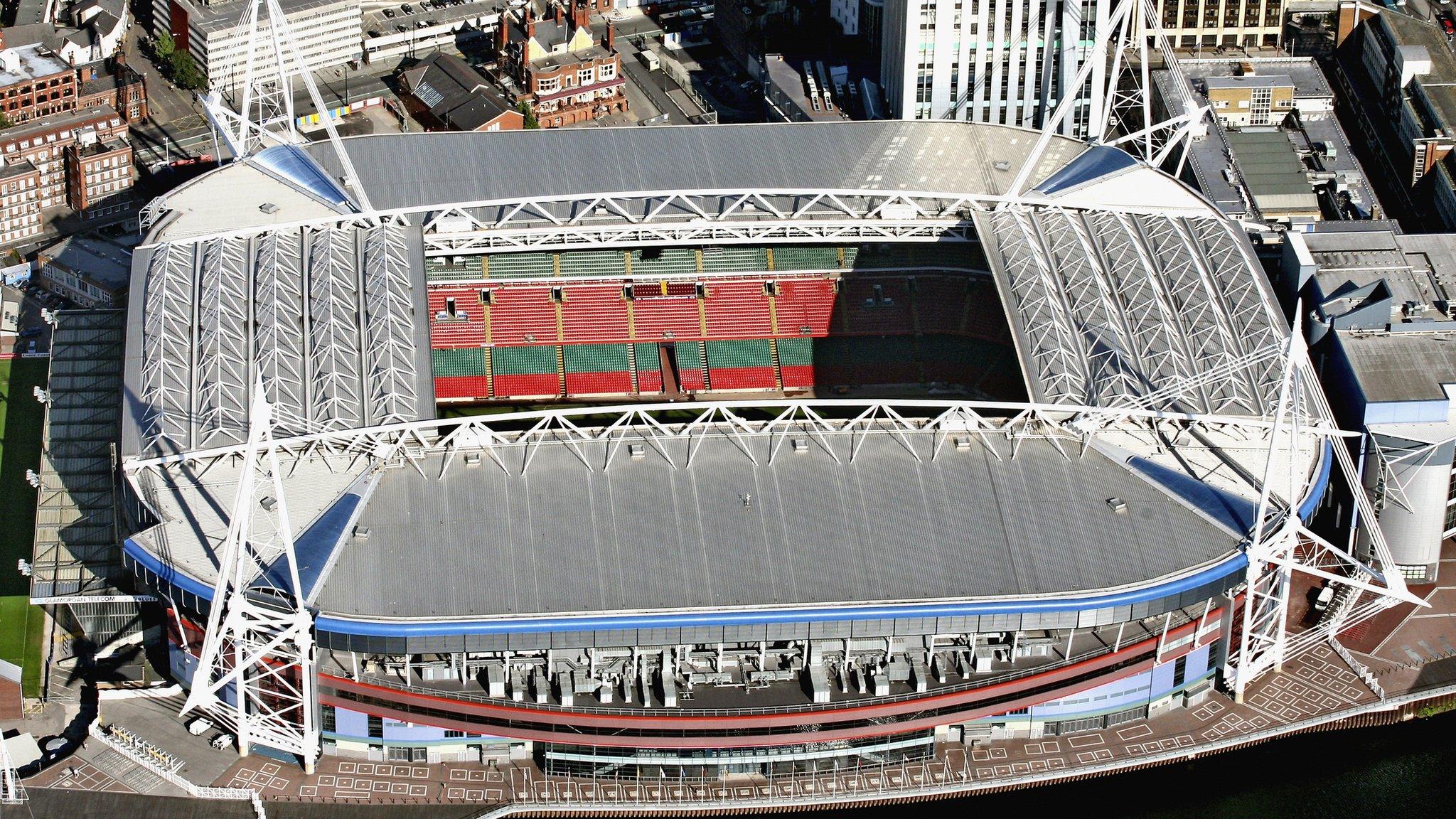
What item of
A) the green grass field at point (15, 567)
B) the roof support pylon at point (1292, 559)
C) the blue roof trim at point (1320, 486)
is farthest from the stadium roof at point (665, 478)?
the green grass field at point (15, 567)

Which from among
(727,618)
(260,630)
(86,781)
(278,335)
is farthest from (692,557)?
(86,781)

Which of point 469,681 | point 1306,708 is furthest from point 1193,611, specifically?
point 469,681

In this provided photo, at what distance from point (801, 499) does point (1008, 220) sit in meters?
41.4

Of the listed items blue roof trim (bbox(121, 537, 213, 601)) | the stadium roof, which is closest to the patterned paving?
blue roof trim (bbox(121, 537, 213, 601))

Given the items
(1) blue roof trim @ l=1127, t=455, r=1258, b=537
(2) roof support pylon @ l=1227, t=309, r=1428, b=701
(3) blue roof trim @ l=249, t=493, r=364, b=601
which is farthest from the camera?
(1) blue roof trim @ l=1127, t=455, r=1258, b=537

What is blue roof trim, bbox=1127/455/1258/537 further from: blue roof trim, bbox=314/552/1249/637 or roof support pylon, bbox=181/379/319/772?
roof support pylon, bbox=181/379/319/772

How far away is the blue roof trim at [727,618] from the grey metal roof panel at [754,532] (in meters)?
0.92

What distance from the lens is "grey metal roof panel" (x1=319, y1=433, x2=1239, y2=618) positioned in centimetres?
16262

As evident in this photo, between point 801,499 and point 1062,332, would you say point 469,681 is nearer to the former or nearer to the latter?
point 801,499

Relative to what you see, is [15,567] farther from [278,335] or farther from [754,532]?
[754,532]

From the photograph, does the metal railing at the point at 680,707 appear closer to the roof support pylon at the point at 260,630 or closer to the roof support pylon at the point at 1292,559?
the roof support pylon at the point at 260,630

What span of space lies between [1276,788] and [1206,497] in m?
22.8

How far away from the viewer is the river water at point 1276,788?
550 ft

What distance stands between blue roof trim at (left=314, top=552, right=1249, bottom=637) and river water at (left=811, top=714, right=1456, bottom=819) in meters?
15.8
